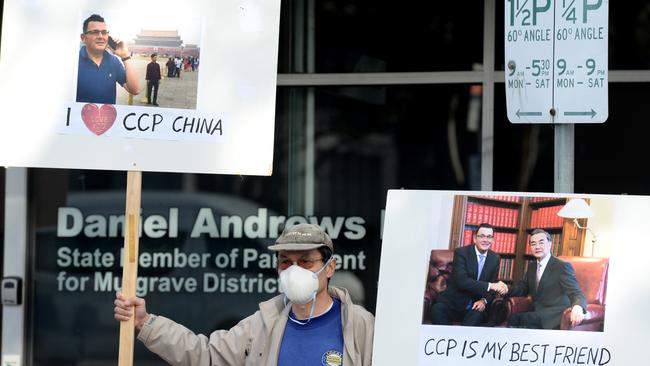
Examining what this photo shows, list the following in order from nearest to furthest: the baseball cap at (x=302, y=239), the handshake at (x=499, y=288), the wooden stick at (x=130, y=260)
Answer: the handshake at (x=499, y=288) → the wooden stick at (x=130, y=260) → the baseball cap at (x=302, y=239)

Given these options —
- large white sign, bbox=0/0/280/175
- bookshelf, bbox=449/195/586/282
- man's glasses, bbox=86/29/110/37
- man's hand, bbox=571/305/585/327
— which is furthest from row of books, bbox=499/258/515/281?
man's glasses, bbox=86/29/110/37

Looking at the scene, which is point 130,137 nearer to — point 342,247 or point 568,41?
point 568,41

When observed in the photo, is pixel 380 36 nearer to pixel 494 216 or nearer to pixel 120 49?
pixel 120 49

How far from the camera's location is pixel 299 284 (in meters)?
3.71

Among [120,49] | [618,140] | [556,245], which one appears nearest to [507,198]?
[556,245]

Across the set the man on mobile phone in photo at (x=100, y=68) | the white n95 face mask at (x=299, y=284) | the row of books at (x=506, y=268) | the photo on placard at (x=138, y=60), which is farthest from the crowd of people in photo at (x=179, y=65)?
the row of books at (x=506, y=268)

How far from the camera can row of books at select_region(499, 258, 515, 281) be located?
3.39 m

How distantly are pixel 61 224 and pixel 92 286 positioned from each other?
1.32 feet

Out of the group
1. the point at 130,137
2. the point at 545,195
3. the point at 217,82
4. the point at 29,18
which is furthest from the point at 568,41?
the point at 29,18

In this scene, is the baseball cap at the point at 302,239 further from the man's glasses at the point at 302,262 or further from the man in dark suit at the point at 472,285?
the man in dark suit at the point at 472,285

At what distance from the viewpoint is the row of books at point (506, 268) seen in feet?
11.1

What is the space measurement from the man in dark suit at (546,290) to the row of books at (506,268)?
0.04 meters

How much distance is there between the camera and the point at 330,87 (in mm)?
6074

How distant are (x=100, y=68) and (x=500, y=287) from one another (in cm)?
157
